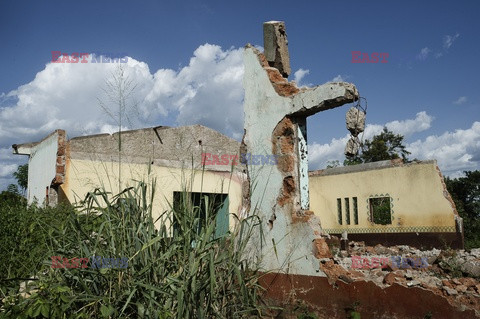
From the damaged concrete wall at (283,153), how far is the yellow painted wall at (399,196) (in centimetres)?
861

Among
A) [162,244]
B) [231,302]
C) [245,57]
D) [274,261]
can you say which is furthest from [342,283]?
[245,57]

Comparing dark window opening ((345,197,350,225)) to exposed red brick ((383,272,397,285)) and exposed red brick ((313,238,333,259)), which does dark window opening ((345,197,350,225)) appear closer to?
exposed red brick ((313,238,333,259))

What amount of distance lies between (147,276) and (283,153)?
2.53 metres

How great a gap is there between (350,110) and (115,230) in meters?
2.72

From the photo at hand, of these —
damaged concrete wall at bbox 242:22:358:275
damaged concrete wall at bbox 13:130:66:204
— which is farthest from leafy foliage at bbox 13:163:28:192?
damaged concrete wall at bbox 242:22:358:275

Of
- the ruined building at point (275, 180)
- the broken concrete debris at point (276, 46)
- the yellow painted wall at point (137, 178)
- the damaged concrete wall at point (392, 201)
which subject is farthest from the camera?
the damaged concrete wall at point (392, 201)

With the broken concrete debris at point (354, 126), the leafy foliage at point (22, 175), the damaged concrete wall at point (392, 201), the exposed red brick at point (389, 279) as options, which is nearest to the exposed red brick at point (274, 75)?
the broken concrete debris at point (354, 126)

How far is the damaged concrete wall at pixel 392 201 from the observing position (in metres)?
12.2

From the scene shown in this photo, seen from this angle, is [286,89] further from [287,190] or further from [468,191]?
Result: [468,191]

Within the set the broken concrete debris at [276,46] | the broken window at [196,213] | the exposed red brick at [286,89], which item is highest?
the broken concrete debris at [276,46]

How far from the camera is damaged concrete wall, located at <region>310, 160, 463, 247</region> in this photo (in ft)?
39.9

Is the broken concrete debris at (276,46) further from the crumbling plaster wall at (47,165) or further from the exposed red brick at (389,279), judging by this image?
the crumbling plaster wall at (47,165)

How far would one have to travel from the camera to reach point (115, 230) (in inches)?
130

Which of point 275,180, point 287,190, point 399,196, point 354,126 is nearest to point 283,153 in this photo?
point 275,180
